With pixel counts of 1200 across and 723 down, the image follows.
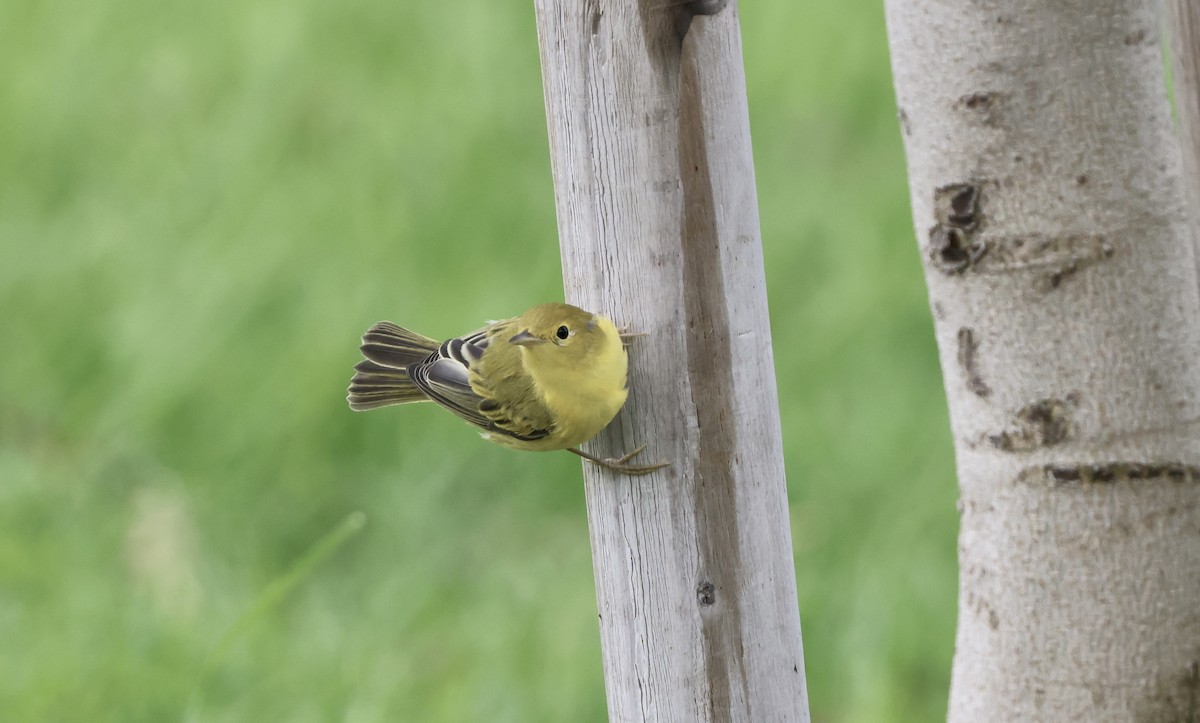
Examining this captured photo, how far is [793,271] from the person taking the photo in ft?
18.2

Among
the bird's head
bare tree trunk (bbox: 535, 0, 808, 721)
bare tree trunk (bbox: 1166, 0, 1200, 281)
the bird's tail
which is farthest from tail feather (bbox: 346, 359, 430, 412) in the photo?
bare tree trunk (bbox: 1166, 0, 1200, 281)

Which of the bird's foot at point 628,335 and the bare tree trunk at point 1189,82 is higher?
the bare tree trunk at point 1189,82

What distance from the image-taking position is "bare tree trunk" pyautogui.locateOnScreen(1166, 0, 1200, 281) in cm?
189

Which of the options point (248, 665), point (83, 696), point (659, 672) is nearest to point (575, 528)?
point (248, 665)

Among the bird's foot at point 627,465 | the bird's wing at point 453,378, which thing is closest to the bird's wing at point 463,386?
the bird's wing at point 453,378

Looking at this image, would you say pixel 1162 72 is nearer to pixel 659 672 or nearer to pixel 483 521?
pixel 659 672

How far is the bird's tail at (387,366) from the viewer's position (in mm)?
2791

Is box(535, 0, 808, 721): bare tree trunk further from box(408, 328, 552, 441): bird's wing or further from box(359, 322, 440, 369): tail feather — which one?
box(359, 322, 440, 369): tail feather

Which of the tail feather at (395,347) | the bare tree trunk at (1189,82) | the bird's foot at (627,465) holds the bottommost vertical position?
the bird's foot at (627,465)

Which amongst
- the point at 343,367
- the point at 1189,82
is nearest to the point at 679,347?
the point at 1189,82

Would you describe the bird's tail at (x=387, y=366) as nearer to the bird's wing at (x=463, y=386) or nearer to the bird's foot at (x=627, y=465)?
the bird's wing at (x=463, y=386)

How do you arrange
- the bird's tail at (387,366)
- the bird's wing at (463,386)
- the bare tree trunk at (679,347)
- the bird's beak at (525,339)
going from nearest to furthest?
the bare tree trunk at (679,347) < the bird's beak at (525,339) < the bird's wing at (463,386) < the bird's tail at (387,366)

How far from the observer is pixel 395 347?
9.25ft

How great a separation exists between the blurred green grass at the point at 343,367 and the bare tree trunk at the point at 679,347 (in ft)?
5.82
